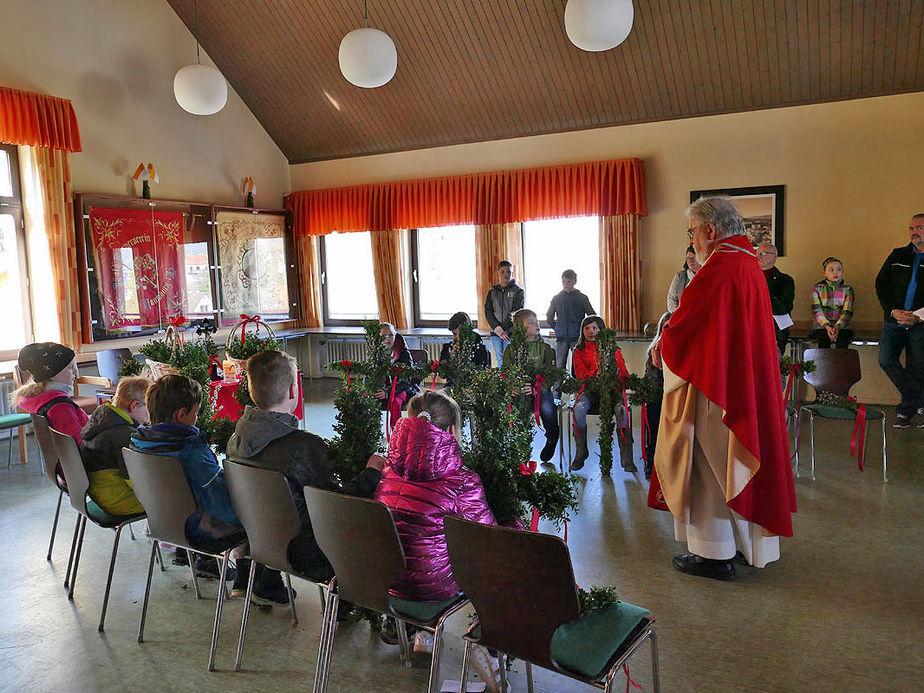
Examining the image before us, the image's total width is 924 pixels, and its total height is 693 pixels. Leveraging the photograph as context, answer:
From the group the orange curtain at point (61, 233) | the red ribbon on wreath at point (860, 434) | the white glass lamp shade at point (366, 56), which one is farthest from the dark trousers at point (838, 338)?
the orange curtain at point (61, 233)

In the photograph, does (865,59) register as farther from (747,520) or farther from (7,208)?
(7,208)

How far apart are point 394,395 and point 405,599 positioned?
9.27 feet

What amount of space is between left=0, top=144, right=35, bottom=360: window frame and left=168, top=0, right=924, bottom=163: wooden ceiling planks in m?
2.88

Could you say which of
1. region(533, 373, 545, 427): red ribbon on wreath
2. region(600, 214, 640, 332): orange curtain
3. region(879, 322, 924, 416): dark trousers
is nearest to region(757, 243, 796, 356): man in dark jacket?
region(879, 322, 924, 416): dark trousers

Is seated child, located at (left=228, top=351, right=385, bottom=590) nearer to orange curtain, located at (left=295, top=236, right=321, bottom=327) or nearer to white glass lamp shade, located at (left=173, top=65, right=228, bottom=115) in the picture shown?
white glass lamp shade, located at (left=173, top=65, right=228, bottom=115)

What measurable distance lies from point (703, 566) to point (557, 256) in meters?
5.90

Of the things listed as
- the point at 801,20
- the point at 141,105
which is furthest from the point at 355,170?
the point at 801,20

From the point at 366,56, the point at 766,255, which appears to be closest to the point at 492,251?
the point at 366,56

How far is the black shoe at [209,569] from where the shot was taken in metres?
3.71

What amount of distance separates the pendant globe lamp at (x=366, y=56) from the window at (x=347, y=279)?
155 inches

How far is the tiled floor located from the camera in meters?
2.74

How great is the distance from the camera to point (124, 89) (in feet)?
26.2

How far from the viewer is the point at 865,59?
6.93 meters

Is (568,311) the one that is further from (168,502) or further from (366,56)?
(168,502)
